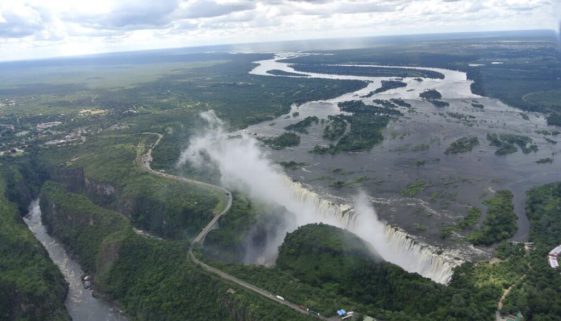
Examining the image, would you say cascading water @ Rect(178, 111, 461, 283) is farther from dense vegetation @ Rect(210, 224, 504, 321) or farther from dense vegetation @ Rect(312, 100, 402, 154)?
dense vegetation @ Rect(312, 100, 402, 154)

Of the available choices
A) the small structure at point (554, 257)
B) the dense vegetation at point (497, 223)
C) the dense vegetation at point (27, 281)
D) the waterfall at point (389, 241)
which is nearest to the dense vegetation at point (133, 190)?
the dense vegetation at point (27, 281)

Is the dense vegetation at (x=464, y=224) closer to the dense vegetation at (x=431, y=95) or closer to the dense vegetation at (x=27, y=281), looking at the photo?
the dense vegetation at (x=27, y=281)

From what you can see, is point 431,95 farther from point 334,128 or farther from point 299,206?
point 299,206

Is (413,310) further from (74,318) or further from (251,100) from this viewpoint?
(251,100)

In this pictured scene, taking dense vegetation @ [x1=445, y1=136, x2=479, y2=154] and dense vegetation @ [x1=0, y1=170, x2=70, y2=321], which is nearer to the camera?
dense vegetation @ [x1=0, y1=170, x2=70, y2=321]

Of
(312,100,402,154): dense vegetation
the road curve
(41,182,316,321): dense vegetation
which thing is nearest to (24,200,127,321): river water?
(41,182,316,321): dense vegetation

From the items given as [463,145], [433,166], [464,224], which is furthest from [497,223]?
[463,145]
